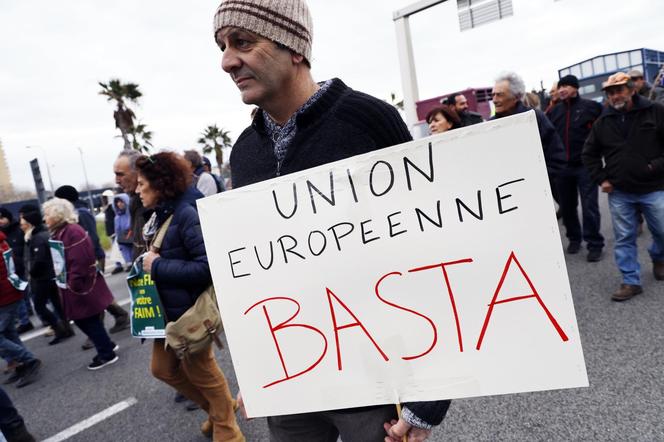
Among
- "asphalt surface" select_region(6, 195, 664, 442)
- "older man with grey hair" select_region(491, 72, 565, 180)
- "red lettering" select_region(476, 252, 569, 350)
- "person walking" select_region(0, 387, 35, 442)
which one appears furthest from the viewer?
"older man with grey hair" select_region(491, 72, 565, 180)

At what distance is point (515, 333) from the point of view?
0.85 meters

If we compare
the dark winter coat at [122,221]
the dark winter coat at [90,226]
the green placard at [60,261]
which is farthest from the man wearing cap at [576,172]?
the dark winter coat at [122,221]

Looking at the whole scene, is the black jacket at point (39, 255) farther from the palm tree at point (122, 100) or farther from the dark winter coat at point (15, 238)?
the palm tree at point (122, 100)

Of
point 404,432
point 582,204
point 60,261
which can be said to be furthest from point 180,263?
point 582,204

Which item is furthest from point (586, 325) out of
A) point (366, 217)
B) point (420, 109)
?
point (420, 109)

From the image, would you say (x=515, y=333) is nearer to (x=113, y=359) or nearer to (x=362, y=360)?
(x=362, y=360)

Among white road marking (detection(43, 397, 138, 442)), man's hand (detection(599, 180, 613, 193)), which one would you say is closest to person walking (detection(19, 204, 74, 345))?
white road marking (detection(43, 397, 138, 442))

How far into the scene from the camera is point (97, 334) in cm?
377

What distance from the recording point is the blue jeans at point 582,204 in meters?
4.14

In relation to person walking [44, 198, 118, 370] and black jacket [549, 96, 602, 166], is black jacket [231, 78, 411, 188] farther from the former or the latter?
black jacket [549, 96, 602, 166]

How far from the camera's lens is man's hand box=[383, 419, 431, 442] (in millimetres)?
952

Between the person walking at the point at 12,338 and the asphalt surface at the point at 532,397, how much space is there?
12 centimetres

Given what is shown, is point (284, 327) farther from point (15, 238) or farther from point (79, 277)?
point (15, 238)

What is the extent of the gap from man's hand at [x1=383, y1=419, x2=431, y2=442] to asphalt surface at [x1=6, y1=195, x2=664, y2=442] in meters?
1.26
